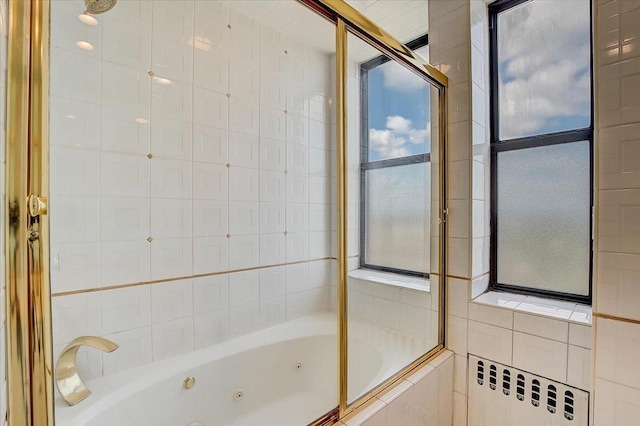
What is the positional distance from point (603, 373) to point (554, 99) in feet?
3.87

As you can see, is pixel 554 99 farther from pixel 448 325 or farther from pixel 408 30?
pixel 448 325

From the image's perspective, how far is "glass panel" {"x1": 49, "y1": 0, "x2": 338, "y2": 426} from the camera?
4.16 ft

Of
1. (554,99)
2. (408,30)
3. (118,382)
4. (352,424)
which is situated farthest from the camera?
(408,30)

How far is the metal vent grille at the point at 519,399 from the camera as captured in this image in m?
1.25

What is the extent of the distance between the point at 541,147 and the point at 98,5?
2.02m

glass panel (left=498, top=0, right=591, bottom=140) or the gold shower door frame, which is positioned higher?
glass panel (left=498, top=0, right=591, bottom=140)

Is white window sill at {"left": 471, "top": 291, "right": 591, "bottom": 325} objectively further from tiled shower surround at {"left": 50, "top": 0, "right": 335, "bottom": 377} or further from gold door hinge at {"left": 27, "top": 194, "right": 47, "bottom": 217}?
gold door hinge at {"left": 27, "top": 194, "right": 47, "bottom": 217}

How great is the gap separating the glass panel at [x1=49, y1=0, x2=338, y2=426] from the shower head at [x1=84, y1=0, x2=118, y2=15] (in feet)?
0.24

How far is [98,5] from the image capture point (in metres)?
1.22

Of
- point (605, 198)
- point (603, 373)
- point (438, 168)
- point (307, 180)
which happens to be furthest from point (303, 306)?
point (605, 198)

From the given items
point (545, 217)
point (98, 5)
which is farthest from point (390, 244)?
point (98, 5)

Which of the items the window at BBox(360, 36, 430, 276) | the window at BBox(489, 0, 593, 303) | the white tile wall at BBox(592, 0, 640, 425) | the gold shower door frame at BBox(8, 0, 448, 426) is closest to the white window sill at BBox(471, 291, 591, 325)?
the window at BBox(489, 0, 593, 303)

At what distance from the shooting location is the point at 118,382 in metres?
1.30

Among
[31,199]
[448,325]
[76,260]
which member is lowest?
[448,325]
